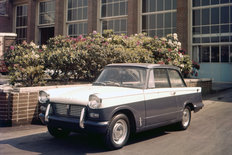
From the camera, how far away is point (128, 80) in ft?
19.8

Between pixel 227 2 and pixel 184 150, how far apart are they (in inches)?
836

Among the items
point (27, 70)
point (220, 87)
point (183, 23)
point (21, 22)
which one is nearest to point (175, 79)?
point (27, 70)

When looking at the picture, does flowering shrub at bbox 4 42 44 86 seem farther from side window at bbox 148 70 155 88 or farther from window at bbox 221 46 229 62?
window at bbox 221 46 229 62

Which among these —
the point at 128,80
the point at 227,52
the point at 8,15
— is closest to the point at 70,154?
the point at 128,80

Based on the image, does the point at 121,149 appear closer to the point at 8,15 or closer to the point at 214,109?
the point at 214,109

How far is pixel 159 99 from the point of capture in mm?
6176

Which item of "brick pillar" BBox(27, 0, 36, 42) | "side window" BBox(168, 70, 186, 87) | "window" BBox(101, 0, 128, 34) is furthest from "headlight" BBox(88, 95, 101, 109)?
"brick pillar" BBox(27, 0, 36, 42)

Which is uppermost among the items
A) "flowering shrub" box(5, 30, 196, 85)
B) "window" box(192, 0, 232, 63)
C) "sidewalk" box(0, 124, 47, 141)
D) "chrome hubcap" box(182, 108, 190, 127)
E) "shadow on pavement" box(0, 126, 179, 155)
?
"window" box(192, 0, 232, 63)

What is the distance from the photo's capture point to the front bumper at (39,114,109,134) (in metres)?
4.91

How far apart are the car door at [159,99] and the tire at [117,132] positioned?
617mm

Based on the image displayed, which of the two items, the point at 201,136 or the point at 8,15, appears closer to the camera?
the point at 201,136

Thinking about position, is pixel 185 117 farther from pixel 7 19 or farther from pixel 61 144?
pixel 7 19

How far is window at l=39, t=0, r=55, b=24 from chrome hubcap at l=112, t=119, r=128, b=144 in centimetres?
3065

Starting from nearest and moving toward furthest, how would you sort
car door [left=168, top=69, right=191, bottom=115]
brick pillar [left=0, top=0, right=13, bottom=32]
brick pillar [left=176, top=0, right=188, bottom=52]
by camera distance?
1. car door [left=168, top=69, right=191, bottom=115]
2. brick pillar [left=176, top=0, right=188, bottom=52]
3. brick pillar [left=0, top=0, right=13, bottom=32]
